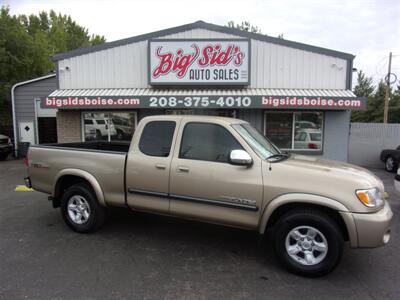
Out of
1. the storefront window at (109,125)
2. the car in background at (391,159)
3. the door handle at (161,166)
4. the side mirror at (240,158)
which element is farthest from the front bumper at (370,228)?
the car in background at (391,159)

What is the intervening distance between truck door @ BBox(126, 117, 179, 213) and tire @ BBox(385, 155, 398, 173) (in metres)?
11.2

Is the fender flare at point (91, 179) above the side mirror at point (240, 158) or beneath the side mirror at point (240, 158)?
beneath

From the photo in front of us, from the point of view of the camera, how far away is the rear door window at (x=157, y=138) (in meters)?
4.48

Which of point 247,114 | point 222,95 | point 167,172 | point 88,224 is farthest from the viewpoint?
point 247,114

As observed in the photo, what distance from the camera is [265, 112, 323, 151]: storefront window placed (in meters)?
11.2

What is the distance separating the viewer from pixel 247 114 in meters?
11.2

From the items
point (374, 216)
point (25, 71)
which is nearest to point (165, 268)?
point (374, 216)

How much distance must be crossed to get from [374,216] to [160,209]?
2668 mm

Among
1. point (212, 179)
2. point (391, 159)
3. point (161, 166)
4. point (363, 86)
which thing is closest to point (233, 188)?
point (212, 179)

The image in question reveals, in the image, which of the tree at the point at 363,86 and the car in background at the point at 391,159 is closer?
the car in background at the point at 391,159

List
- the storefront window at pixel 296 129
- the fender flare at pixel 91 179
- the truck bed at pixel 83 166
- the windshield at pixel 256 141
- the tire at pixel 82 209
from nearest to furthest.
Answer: the windshield at pixel 256 141, the truck bed at pixel 83 166, the fender flare at pixel 91 179, the tire at pixel 82 209, the storefront window at pixel 296 129

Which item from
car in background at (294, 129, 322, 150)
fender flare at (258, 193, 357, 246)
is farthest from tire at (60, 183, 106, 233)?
car in background at (294, 129, 322, 150)

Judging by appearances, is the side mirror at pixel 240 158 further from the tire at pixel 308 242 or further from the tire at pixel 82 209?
the tire at pixel 82 209

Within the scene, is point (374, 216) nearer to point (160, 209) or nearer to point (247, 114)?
point (160, 209)
